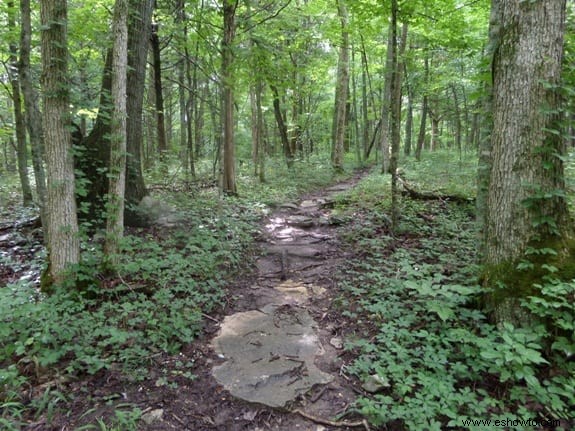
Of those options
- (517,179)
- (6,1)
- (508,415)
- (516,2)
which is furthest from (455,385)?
(6,1)

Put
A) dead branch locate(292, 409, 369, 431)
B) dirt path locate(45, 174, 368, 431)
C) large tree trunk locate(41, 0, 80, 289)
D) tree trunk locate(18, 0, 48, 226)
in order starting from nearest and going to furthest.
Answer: dead branch locate(292, 409, 369, 431) → dirt path locate(45, 174, 368, 431) → large tree trunk locate(41, 0, 80, 289) → tree trunk locate(18, 0, 48, 226)

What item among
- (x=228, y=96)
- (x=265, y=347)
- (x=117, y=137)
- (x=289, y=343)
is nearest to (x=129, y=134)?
(x=117, y=137)

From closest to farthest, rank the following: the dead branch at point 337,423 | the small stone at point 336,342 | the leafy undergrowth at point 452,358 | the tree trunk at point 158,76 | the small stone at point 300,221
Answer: the leafy undergrowth at point 452,358, the dead branch at point 337,423, the small stone at point 336,342, the small stone at point 300,221, the tree trunk at point 158,76

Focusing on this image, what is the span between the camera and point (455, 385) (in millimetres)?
2934

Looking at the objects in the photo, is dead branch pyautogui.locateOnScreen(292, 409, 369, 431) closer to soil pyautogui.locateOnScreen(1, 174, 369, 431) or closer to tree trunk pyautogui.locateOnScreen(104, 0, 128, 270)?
soil pyautogui.locateOnScreen(1, 174, 369, 431)

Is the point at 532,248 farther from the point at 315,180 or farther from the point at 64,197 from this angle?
the point at 315,180

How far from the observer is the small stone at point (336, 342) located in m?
3.74

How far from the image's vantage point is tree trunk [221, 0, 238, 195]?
299 inches

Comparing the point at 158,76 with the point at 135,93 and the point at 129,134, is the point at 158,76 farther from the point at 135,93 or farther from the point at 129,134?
the point at 129,134

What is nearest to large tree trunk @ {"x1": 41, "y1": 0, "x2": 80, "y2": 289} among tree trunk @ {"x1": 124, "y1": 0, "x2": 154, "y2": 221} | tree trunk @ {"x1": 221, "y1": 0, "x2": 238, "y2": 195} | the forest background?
the forest background

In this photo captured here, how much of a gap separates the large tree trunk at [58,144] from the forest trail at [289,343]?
229cm

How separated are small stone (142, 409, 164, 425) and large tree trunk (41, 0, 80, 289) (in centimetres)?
240

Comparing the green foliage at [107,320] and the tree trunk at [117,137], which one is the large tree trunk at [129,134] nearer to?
the green foliage at [107,320]

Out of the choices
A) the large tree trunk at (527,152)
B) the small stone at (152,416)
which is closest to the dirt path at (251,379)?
the small stone at (152,416)
